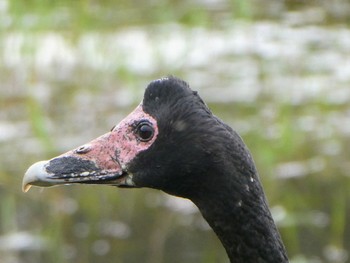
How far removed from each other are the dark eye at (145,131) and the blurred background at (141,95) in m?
3.54

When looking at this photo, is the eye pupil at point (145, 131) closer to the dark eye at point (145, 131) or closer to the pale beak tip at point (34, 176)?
the dark eye at point (145, 131)

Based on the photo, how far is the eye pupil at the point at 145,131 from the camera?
5.65m

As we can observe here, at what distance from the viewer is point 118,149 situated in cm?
572

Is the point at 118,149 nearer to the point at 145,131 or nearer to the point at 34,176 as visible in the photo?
the point at 145,131

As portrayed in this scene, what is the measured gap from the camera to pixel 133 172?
573 centimetres

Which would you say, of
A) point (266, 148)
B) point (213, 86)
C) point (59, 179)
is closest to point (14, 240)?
point (266, 148)

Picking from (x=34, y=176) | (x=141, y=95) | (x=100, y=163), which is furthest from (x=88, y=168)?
(x=141, y=95)

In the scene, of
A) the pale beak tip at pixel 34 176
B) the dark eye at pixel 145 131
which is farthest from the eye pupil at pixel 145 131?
the pale beak tip at pixel 34 176

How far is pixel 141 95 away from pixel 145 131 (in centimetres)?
553

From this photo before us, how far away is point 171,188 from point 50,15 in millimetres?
6804

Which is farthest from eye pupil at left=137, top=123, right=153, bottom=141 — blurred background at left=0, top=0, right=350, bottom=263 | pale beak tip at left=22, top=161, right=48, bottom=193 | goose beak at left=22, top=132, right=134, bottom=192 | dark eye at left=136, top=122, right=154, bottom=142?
blurred background at left=0, top=0, right=350, bottom=263

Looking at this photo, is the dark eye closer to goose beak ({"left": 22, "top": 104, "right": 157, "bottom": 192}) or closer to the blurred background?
goose beak ({"left": 22, "top": 104, "right": 157, "bottom": 192})

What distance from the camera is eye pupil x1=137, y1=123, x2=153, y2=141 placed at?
5652mm

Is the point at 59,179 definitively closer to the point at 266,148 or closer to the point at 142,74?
the point at 266,148
